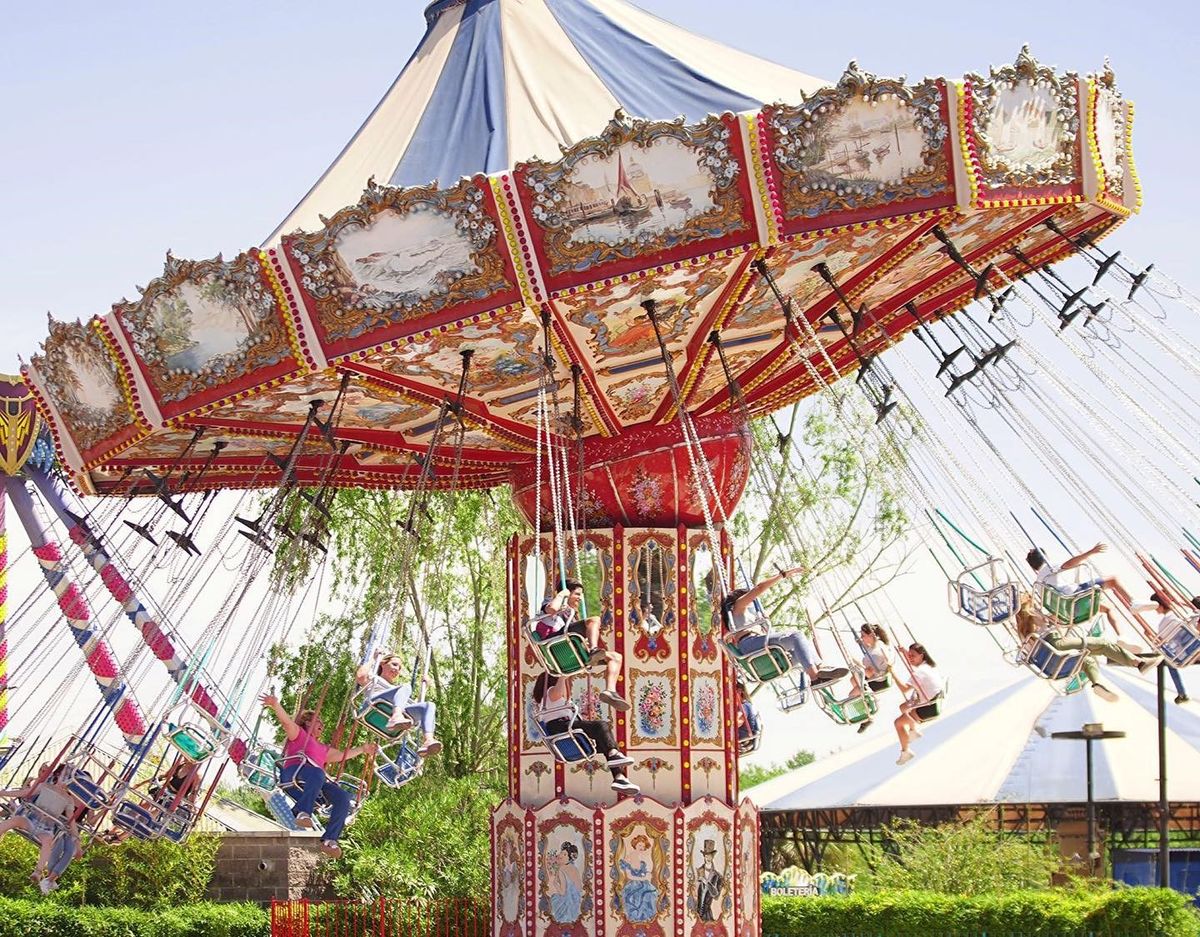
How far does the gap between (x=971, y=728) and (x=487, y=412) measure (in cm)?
1938

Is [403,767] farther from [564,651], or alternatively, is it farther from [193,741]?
[564,651]

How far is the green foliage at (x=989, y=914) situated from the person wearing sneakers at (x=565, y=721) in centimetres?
793

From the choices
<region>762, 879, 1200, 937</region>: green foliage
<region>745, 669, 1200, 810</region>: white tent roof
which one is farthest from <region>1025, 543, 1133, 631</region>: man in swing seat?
<region>745, 669, 1200, 810</region>: white tent roof

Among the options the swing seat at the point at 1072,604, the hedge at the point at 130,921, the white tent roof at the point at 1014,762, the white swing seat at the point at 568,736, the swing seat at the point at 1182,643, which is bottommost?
the hedge at the point at 130,921

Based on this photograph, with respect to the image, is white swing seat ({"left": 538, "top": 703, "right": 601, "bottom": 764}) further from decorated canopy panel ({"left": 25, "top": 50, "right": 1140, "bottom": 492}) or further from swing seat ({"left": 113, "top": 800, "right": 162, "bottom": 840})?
swing seat ({"left": 113, "top": 800, "right": 162, "bottom": 840})

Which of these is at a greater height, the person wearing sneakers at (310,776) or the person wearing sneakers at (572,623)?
the person wearing sneakers at (572,623)

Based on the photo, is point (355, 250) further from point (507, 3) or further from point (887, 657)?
point (887, 657)

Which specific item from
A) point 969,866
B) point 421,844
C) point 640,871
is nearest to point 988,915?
point 969,866

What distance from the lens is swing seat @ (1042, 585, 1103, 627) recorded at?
10.3 meters

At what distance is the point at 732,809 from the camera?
1232 cm

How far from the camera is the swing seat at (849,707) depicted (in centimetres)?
1078

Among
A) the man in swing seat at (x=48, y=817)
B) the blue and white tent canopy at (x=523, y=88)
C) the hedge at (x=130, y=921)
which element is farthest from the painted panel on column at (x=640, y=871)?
the hedge at (x=130, y=921)

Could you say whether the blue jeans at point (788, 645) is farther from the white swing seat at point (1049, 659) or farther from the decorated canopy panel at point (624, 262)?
the decorated canopy panel at point (624, 262)

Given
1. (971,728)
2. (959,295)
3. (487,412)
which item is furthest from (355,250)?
(971,728)
